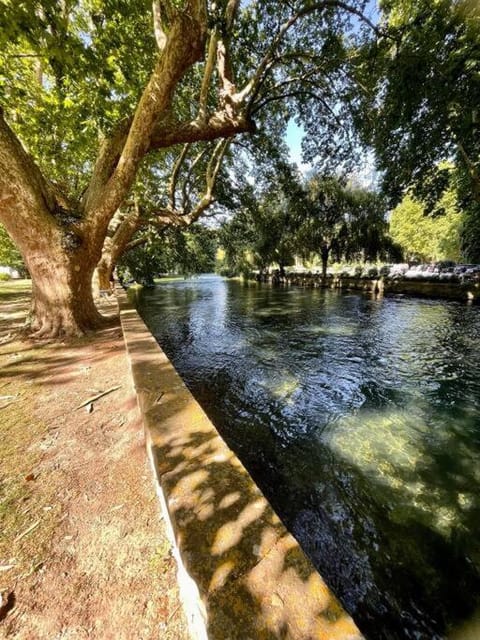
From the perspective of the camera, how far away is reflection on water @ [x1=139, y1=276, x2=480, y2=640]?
6.29ft

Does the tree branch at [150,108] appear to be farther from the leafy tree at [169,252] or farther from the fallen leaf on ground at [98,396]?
the leafy tree at [169,252]

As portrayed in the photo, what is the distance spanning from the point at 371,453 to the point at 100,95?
8.02 metres

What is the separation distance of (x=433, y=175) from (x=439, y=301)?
20.5ft

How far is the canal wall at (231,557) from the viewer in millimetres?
864

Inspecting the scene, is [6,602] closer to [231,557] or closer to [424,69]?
[231,557]

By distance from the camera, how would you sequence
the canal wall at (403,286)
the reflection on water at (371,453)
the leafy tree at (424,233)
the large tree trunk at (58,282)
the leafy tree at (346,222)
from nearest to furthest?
the reflection on water at (371,453)
the large tree trunk at (58,282)
the canal wall at (403,286)
the leafy tree at (346,222)
the leafy tree at (424,233)

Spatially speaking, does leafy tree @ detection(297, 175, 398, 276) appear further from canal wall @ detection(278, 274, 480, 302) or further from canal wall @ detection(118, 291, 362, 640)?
canal wall @ detection(118, 291, 362, 640)

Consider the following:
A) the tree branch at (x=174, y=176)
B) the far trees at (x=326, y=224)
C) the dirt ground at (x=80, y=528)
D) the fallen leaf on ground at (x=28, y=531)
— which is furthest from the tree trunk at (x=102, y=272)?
the fallen leaf on ground at (x=28, y=531)

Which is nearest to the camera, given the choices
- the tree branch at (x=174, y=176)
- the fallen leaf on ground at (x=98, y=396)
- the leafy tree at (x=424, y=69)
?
the fallen leaf on ground at (x=98, y=396)

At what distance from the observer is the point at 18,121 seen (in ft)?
21.2

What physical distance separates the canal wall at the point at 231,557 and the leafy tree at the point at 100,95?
478cm

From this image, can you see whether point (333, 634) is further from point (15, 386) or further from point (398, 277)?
point (398, 277)

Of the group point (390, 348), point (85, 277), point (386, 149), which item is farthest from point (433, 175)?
point (85, 277)

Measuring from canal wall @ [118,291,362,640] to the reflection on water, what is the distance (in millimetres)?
1289
